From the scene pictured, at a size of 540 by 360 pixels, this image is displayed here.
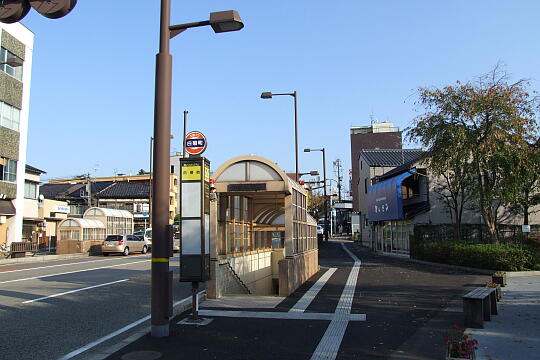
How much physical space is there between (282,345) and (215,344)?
98 centimetres

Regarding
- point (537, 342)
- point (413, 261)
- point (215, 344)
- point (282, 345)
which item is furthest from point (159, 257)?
point (413, 261)

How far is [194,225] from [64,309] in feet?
13.8

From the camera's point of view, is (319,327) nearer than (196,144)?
Yes

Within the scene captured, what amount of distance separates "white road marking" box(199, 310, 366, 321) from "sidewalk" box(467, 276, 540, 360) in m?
2.14

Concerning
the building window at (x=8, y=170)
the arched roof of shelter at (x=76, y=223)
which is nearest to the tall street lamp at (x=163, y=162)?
the arched roof of shelter at (x=76, y=223)

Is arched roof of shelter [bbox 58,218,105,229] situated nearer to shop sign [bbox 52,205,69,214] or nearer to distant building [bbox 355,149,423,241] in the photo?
shop sign [bbox 52,205,69,214]

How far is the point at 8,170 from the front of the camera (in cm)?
3353

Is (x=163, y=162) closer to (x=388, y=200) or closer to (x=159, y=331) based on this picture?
(x=159, y=331)

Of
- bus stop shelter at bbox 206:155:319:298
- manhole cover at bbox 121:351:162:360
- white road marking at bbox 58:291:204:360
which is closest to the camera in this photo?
manhole cover at bbox 121:351:162:360

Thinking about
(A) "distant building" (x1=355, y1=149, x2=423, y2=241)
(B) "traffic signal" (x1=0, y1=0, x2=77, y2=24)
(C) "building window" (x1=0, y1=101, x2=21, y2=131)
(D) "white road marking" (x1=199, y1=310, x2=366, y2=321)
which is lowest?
(D) "white road marking" (x1=199, y1=310, x2=366, y2=321)

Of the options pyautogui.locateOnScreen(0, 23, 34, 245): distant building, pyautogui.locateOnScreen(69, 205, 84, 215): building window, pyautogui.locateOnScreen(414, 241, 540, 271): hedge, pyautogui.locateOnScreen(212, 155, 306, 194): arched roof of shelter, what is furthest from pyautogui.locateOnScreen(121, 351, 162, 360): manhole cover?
pyautogui.locateOnScreen(69, 205, 84, 215): building window

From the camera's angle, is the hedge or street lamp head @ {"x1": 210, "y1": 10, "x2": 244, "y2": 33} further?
the hedge

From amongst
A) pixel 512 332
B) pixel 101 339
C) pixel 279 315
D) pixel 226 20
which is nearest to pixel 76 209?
pixel 279 315

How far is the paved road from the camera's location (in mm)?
7316
